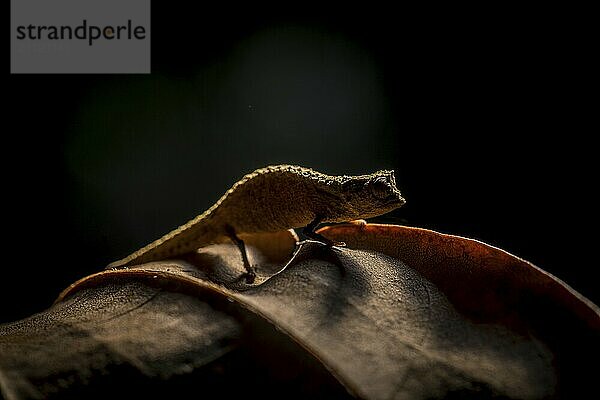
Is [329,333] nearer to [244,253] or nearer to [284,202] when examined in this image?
[244,253]

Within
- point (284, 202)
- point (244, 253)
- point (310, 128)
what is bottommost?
point (244, 253)

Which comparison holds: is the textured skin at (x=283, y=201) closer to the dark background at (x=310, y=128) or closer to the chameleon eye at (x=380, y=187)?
the chameleon eye at (x=380, y=187)

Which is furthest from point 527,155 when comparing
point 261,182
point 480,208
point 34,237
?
point 34,237

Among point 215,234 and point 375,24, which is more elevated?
point 375,24

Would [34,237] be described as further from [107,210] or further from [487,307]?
[487,307]

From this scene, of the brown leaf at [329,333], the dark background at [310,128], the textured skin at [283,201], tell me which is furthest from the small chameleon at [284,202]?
the dark background at [310,128]

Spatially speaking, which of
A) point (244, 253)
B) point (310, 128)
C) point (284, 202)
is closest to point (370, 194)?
point (284, 202)
